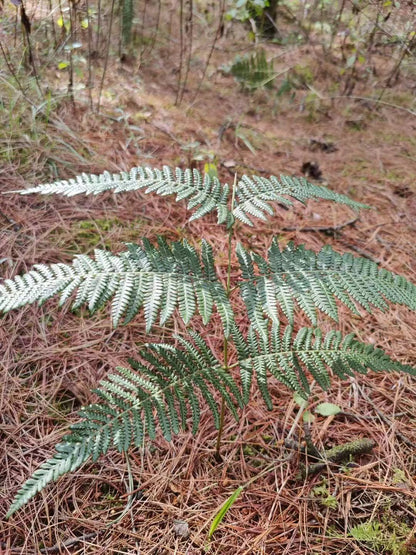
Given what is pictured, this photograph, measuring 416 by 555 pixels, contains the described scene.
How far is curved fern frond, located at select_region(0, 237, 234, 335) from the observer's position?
1.22 m

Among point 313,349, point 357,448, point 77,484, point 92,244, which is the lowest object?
point 77,484

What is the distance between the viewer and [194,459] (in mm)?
1708

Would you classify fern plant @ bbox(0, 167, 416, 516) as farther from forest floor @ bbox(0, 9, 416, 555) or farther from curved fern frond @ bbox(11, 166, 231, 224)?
forest floor @ bbox(0, 9, 416, 555)

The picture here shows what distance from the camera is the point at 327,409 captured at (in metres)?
1.82

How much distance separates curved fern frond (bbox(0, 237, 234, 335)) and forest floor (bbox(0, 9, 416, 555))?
0.74m

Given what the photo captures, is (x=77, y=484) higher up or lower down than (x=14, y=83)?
lower down

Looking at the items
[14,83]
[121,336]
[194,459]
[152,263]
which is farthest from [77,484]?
[14,83]

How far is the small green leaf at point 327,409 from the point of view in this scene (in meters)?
1.81

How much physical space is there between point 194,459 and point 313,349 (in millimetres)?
696

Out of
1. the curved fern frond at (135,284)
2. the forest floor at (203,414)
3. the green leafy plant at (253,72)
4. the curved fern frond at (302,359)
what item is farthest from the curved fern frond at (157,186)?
the green leafy plant at (253,72)

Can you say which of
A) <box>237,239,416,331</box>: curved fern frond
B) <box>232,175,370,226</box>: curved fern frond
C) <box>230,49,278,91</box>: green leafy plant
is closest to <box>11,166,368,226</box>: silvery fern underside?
<box>232,175,370,226</box>: curved fern frond

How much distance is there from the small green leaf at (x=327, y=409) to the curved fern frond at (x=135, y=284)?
793 mm

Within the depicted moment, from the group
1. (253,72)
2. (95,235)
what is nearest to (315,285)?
(95,235)

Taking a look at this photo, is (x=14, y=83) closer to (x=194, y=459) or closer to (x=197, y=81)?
(x=197, y=81)
